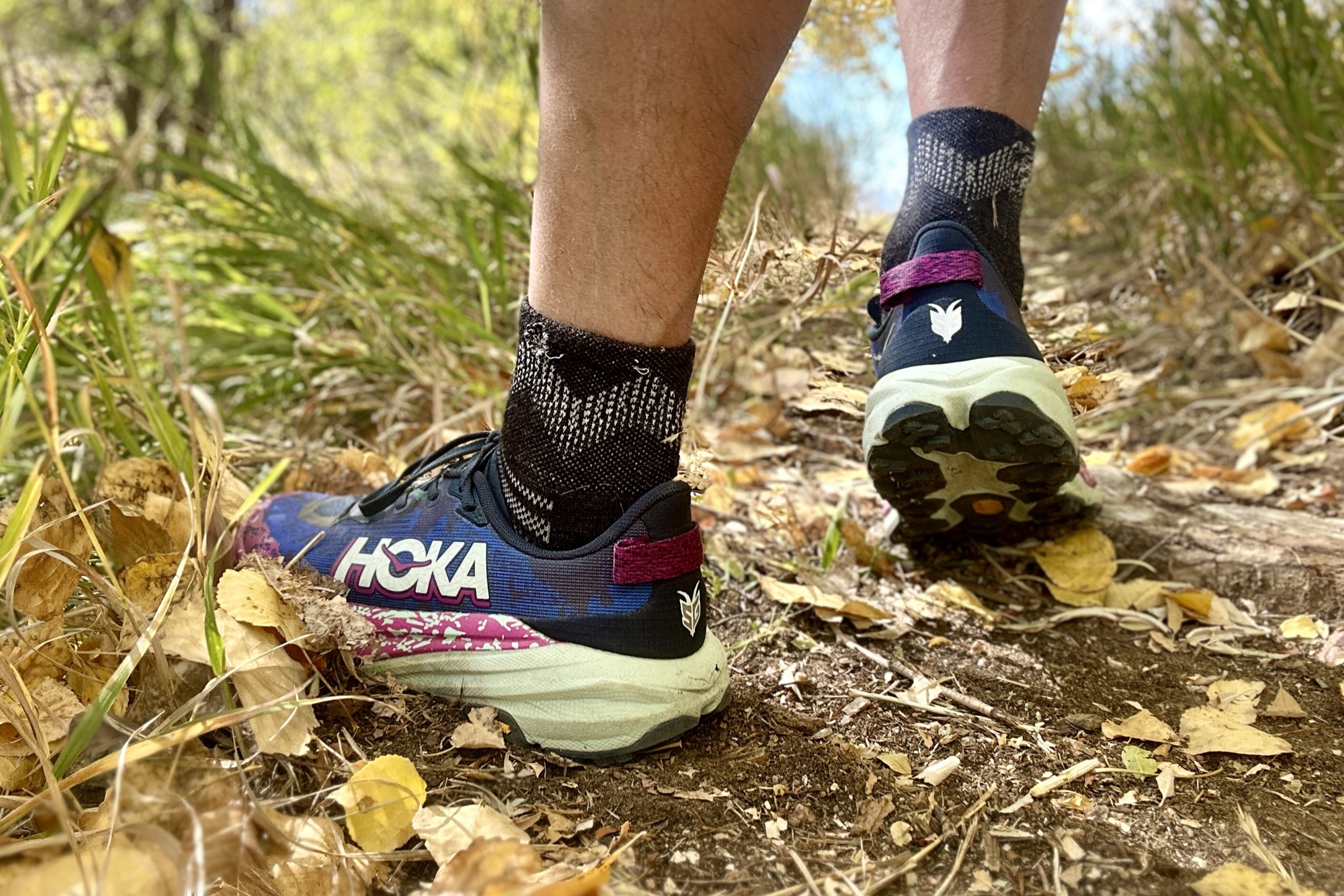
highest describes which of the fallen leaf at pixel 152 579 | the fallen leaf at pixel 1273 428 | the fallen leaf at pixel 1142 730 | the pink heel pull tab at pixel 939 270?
the pink heel pull tab at pixel 939 270

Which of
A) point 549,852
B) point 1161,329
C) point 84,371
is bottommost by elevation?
point 549,852

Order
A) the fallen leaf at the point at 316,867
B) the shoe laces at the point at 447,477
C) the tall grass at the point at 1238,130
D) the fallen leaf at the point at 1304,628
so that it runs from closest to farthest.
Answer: the fallen leaf at the point at 316,867
the shoe laces at the point at 447,477
the fallen leaf at the point at 1304,628
the tall grass at the point at 1238,130

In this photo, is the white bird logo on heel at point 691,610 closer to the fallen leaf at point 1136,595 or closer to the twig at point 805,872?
the twig at point 805,872

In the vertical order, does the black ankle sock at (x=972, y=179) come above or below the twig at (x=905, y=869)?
above

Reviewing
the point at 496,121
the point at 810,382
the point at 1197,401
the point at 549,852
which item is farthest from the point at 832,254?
the point at 496,121

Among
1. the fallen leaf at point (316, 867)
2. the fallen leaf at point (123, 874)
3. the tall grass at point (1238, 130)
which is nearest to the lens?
the fallen leaf at point (123, 874)

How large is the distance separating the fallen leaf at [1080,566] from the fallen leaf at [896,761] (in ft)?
1.47

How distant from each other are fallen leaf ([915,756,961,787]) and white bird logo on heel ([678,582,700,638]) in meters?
0.24

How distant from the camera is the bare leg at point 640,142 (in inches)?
28.3

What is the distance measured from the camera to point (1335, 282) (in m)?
1.90

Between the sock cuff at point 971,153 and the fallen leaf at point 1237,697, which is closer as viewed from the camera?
the fallen leaf at point 1237,697

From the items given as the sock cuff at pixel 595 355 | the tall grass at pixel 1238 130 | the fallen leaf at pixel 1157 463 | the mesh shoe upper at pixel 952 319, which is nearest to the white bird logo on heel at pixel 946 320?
the mesh shoe upper at pixel 952 319

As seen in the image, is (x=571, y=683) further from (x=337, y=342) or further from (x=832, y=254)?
(x=337, y=342)

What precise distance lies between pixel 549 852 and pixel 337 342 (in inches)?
56.7
